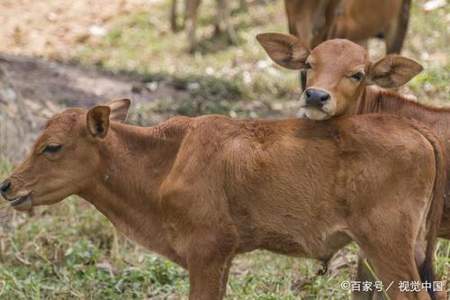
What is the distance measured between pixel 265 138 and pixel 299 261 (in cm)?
191

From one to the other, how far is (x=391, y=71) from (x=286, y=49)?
689mm

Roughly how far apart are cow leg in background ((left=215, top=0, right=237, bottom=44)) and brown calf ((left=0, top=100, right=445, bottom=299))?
9505 mm

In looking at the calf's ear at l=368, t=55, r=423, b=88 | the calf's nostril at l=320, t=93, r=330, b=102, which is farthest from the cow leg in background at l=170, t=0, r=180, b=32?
the calf's nostril at l=320, t=93, r=330, b=102

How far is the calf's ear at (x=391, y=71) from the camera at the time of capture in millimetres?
6527

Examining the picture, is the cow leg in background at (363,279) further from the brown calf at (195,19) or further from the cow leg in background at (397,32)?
the brown calf at (195,19)

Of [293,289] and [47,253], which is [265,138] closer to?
[293,289]

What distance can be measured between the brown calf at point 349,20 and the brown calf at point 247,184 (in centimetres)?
385

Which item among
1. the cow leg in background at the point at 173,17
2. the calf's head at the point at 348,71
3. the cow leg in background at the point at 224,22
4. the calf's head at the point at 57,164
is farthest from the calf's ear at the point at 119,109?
the cow leg in background at the point at 173,17

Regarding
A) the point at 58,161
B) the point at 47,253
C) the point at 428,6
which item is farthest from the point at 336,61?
the point at 428,6

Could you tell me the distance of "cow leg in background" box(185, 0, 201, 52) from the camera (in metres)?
15.6

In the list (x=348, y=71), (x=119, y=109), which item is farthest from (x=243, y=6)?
(x=348, y=71)

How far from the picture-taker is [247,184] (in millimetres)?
5977

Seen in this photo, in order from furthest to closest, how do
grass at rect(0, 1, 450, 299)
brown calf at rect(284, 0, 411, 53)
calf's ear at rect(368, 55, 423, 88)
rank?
1. brown calf at rect(284, 0, 411, 53)
2. grass at rect(0, 1, 450, 299)
3. calf's ear at rect(368, 55, 423, 88)

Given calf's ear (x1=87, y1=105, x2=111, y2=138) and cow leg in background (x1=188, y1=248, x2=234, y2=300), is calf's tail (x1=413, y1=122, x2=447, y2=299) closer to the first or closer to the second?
cow leg in background (x1=188, y1=248, x2=234, y2=300)
